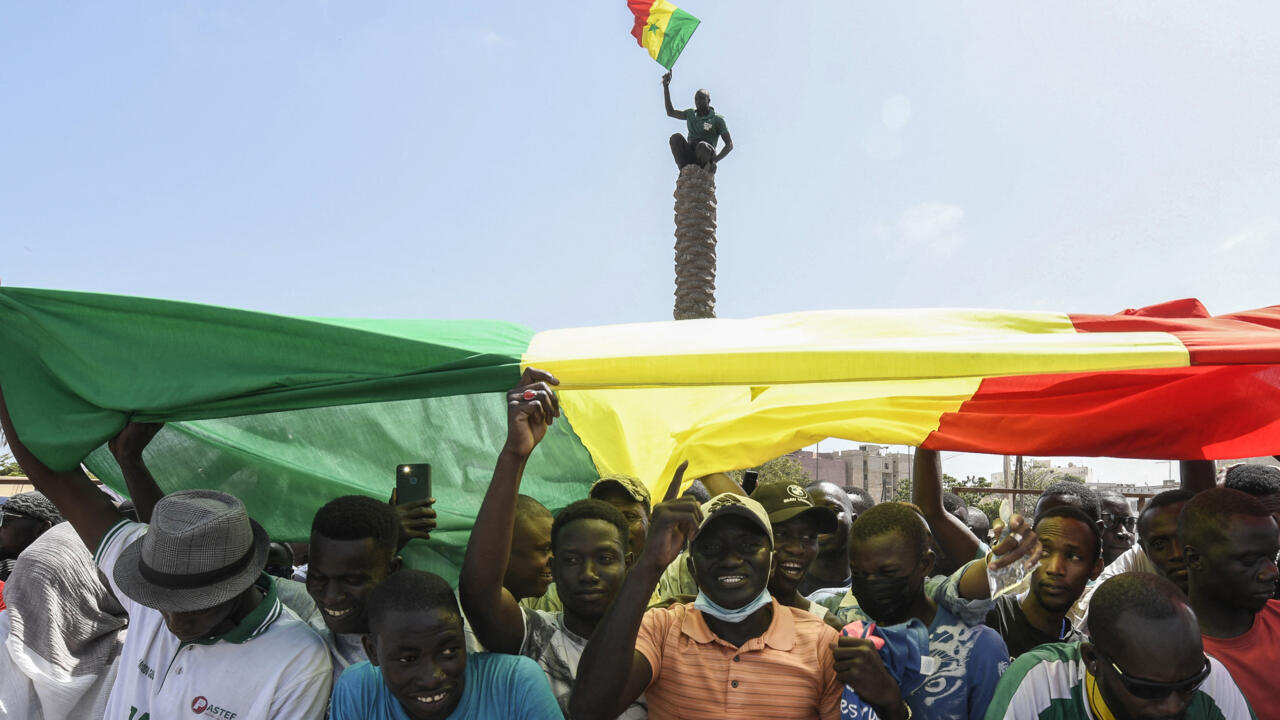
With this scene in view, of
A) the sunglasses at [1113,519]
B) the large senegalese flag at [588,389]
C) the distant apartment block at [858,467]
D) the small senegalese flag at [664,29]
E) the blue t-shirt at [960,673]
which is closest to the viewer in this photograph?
the blue t-shirt at [960,673]

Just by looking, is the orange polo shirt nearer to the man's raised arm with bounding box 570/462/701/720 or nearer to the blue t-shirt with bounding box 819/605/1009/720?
the man's raised arm with bounding box 570/462/701/720

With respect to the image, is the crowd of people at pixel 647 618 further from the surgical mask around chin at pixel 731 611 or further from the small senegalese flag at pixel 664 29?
the small senegalese flag at pixel 664 29

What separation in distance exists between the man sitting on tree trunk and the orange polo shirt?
10.8 meters

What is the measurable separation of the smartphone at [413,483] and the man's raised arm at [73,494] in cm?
106

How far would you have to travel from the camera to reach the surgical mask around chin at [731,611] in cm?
250

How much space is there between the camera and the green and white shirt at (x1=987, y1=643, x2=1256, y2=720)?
227 cm

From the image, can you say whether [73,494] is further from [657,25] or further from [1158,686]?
[657,25]

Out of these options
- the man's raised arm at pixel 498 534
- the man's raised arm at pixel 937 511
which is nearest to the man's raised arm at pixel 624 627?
the man's raised arm at pixel 498 534

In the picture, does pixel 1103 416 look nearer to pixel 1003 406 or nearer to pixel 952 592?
pixel 1003 406

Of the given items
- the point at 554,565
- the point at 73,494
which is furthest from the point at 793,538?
the point at 73,494

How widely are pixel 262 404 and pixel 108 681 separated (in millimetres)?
1741

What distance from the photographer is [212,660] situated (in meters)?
2.41

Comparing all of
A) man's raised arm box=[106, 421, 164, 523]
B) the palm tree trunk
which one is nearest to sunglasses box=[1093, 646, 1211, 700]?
man's raised arm box=[106, 421, 164, 523]

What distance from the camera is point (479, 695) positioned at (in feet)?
7.51
